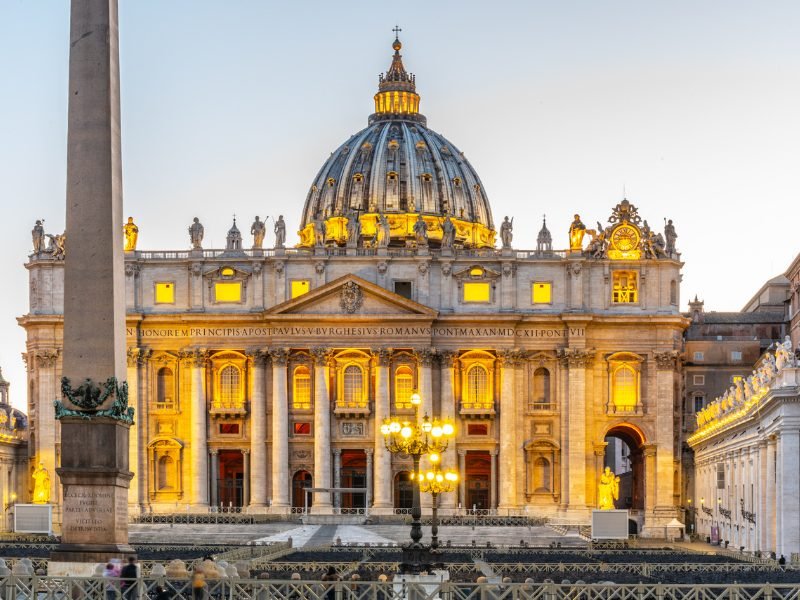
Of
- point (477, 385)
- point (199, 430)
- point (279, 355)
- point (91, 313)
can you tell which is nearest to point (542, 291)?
point (477, 385)

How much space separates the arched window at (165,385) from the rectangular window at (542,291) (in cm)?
2393

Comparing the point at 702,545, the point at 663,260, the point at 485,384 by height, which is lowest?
the point at 702,545

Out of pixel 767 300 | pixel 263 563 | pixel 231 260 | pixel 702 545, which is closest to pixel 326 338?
pixel 231 260

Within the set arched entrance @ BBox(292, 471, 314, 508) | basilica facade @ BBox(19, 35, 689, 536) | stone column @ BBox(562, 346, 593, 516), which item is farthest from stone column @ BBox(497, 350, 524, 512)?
arched entrance @ BBox(292, 471, 314, 508)

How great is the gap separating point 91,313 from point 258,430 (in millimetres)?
74620

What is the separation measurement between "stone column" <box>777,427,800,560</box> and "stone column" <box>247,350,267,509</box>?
159 feet

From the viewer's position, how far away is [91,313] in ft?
106

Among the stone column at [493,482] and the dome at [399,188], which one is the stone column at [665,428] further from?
the dome at [399,188]

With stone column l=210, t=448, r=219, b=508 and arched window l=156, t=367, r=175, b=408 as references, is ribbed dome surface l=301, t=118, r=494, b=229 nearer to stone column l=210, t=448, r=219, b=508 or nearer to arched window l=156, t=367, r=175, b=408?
arched window l=156, t=367, r=175, b=408

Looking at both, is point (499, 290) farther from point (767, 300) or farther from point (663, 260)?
point (767, 300)

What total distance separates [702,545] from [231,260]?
3495 cm

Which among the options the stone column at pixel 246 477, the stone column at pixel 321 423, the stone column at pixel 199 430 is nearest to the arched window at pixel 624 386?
the stone column at pixel 321 423

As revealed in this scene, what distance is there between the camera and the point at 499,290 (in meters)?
107

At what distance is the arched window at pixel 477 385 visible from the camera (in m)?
108
